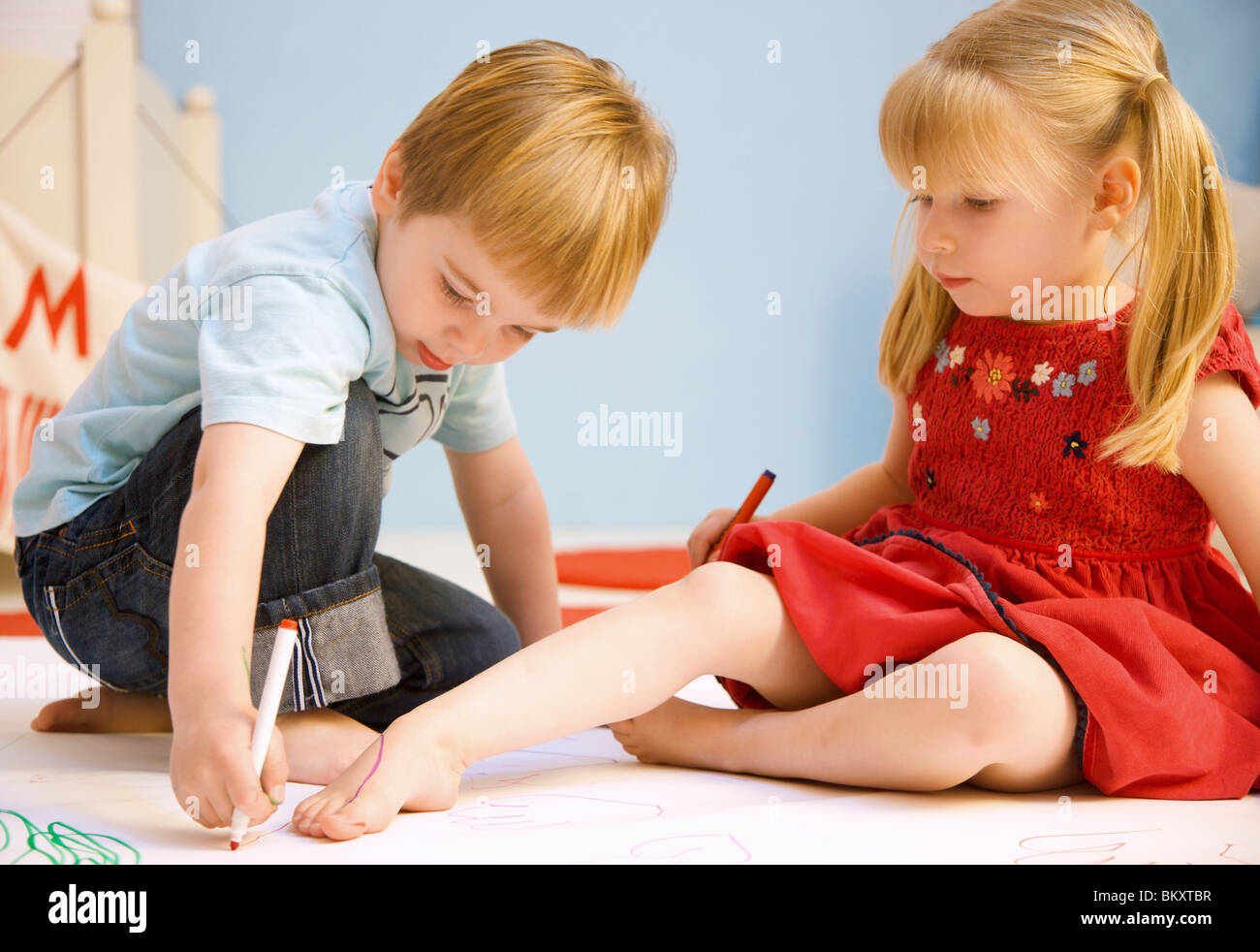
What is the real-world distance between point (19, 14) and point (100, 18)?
574mm

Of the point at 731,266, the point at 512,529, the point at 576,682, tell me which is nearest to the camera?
the point at 576,682

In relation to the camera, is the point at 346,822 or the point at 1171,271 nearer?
the point at 346,822

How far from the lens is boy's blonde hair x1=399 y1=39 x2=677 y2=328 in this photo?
68cm

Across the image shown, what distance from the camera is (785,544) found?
70 centimetres

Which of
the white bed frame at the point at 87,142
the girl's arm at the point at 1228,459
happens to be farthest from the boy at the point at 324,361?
the white bed frame at the point at 87,142

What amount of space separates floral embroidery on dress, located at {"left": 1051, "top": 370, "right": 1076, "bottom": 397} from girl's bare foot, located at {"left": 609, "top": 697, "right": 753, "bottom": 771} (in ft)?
0.94

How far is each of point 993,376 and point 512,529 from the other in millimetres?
410

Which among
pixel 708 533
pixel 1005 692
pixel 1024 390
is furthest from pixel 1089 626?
pixel 708 533

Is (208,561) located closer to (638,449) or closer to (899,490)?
(899,490)

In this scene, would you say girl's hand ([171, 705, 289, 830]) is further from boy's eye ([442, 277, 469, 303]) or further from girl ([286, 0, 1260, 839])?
boy's eye ([442, 277, 469, 303])

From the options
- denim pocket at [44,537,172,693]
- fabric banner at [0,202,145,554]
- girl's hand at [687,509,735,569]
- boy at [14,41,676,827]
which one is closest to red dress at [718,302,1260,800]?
girl's hand at [687,509,735,569]

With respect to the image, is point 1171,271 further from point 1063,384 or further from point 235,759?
point 235,759

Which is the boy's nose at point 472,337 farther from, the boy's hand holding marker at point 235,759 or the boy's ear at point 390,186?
the boy's hand holding marker at point 235,759

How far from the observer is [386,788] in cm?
55
